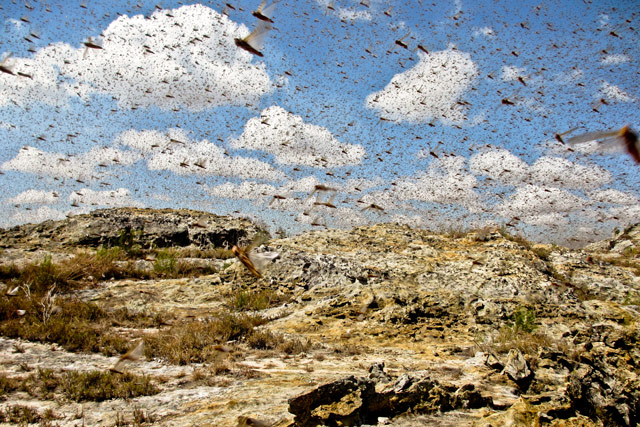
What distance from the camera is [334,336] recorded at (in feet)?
20.4

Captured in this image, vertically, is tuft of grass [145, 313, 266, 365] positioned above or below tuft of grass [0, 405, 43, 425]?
above

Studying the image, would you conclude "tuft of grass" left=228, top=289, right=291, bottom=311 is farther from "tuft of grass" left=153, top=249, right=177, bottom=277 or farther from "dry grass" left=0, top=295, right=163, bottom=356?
"tuft of grass" left=153, top=249, right=177, bottom=277

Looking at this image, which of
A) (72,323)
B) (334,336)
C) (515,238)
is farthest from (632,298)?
(72,323)

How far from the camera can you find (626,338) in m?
4.41

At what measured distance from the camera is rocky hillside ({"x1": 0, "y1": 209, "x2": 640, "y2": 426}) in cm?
306

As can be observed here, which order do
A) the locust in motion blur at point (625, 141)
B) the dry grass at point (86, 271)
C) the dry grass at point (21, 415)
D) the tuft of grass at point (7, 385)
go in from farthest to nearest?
the dry grass at point (86, 271), the tuft of grass at point (7, 385), the dry grass at point (21, 415), the locust in motion blur at point (625, 141)

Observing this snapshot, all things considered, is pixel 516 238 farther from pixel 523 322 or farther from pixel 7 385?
pixel 7 385

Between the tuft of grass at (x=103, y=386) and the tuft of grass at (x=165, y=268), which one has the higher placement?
the tuft of grass at (x=165, y=268)

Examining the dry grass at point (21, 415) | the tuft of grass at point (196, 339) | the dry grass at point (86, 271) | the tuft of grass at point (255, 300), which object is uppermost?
the dry grass at point (86, 271)

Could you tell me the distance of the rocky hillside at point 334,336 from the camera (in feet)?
10.0

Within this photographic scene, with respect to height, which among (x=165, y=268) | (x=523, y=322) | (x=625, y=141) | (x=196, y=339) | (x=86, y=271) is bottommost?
(x=196, y=339)

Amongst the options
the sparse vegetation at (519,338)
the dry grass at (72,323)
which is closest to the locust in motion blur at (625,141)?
the sparse vegetation at (519,338)

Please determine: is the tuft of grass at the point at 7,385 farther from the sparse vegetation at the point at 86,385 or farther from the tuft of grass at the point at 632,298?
the tuft of grass at the point at 632,298

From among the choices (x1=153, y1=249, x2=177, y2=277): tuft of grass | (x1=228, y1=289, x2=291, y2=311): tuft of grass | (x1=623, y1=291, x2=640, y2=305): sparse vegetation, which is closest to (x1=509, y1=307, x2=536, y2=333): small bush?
(x1=623, y1=291, x2=640, y2=305): sparse vegetation
